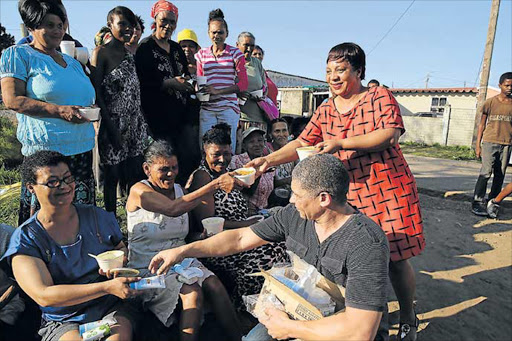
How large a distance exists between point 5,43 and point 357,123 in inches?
455

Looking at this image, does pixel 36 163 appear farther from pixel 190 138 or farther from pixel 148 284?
pixel 190 138

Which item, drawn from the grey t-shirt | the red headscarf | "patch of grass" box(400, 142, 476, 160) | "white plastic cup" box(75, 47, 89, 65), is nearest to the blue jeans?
the red headscarf

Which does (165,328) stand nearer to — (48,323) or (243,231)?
(48,323)

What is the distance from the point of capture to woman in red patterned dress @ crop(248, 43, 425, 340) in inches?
97.2

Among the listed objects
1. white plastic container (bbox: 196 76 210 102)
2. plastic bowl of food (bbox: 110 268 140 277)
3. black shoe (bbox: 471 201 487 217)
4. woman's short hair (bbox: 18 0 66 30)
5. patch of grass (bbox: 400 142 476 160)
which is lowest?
patch of grass (bbox: 400 142 476 160)

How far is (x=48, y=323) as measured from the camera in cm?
218

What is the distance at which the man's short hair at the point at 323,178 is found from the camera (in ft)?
5.95

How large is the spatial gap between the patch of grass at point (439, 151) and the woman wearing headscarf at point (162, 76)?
507 inches

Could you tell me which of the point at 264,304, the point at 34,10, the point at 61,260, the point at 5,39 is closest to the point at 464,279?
the point at 264,304

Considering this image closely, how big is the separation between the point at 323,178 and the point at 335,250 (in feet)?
1.29

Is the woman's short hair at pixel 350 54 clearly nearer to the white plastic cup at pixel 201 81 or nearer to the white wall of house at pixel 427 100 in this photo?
the white plastic cup at pixel 201 81

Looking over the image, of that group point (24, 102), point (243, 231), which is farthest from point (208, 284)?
point (24, 102)

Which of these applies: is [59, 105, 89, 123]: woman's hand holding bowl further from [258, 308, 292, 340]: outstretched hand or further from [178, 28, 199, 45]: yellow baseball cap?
[178, 28, 199, 45]: yellow baseball cap

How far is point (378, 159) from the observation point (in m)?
2.57
